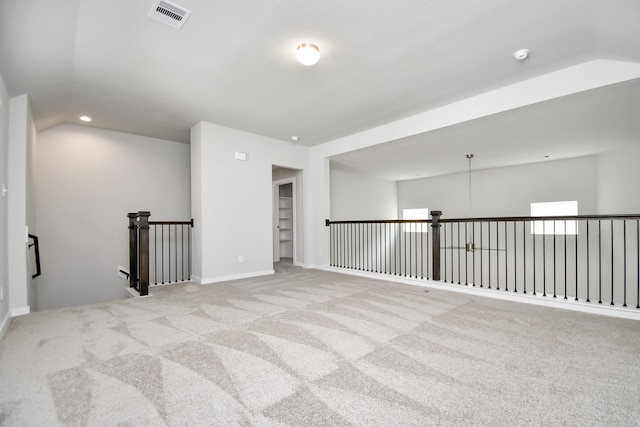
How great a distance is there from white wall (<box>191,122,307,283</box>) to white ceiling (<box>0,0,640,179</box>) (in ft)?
1.47

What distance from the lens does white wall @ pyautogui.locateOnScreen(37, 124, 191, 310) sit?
4.54m

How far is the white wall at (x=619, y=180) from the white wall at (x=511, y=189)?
28cm

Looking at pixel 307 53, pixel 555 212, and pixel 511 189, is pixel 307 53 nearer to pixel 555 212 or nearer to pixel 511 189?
pixel 511 189

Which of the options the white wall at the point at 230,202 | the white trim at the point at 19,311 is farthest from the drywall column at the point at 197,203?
the white trim at the point at 19,311

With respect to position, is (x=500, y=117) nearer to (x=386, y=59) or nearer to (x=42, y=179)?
(x=386, y=59)

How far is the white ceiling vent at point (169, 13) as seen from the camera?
84.1 inches

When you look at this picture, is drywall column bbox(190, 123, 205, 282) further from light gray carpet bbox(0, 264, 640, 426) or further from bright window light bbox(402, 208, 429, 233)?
bright window light bbox(402, 208, 429, 233)

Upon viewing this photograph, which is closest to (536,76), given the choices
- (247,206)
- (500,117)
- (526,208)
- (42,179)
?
(500,117)

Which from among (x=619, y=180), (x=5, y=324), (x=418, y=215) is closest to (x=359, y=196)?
(x=418, y=215)

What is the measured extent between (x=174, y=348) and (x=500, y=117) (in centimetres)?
450

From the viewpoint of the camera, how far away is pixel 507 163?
7.26 m

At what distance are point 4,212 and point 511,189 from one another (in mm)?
9597

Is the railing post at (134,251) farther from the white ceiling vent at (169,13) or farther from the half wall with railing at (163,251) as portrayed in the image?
the white ceiling vent at (169,13)

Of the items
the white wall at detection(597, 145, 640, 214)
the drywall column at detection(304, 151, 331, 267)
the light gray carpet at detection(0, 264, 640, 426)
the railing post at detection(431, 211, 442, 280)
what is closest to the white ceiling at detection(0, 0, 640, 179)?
the white wall at detection(597, 145, 640, 214)
